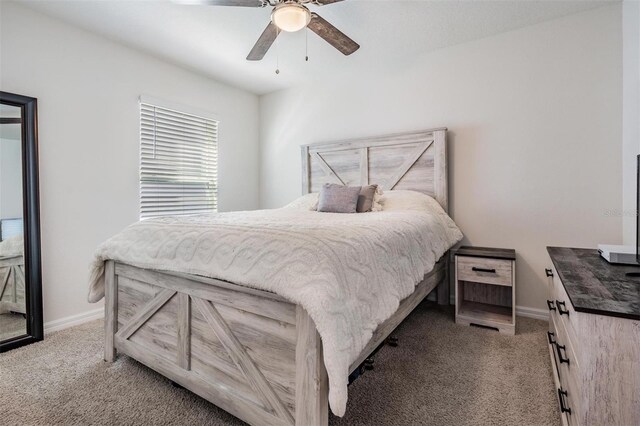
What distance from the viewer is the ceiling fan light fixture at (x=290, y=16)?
5.80 feet

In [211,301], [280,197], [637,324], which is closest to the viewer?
[637,324]

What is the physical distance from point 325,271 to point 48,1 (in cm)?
306

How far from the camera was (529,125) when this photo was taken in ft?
8.68

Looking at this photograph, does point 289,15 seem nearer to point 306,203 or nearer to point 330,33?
point 330,33

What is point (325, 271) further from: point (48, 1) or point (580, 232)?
point (48, 1)

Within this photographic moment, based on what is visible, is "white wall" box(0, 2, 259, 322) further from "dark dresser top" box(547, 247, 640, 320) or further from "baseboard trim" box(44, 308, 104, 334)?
"dark dresser top" box(547, 247, 640, 320)

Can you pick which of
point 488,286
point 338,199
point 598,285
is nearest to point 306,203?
point 338,199

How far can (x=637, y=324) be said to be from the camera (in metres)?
0.95

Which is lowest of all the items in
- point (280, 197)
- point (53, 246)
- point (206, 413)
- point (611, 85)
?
point (206, 413)

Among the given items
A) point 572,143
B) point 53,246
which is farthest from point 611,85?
point 53,246

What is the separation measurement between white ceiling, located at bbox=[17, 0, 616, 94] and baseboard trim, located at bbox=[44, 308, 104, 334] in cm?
254

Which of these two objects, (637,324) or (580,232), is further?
(580,232)

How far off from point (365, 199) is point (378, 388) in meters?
1.57

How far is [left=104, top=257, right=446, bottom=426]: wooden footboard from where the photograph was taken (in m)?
1.15
